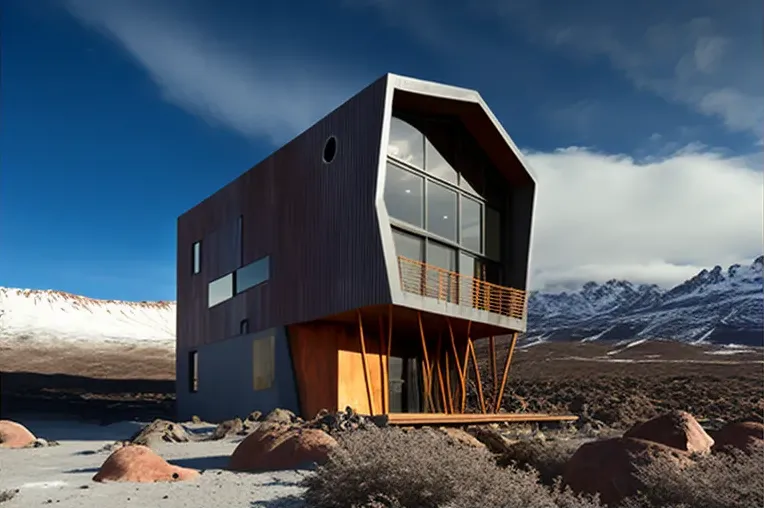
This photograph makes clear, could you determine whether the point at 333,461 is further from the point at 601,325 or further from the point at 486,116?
the point at 601,325

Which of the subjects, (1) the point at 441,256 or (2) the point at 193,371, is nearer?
(1) the point at 441,256

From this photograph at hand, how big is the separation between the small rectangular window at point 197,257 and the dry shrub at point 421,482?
57.3 feet

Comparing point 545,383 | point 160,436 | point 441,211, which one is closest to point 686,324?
point 545,383

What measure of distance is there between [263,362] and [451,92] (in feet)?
27.0

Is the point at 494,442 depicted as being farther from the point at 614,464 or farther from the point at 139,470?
the point at 139,470

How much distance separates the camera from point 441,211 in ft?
63.1

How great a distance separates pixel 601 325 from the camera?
10181 centimetres

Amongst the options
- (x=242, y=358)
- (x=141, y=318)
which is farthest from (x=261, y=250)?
(x=141, y=318)

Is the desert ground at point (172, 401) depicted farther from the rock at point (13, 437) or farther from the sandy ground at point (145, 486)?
the rock at point (13, 437)

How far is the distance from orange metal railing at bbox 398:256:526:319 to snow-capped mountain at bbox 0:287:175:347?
38312mm

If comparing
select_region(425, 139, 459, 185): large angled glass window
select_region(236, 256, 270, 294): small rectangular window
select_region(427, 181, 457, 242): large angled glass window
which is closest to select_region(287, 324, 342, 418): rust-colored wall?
select_region(236, 256, 270, 294): small rectangular window

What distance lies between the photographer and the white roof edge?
1684cm

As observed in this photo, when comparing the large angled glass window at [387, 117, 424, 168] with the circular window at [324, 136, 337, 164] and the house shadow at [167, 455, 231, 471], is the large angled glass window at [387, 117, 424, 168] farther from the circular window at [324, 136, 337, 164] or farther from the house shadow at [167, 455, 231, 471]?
the house shadow at [167, 455, 231, 471]

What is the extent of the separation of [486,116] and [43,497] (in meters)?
14.8
